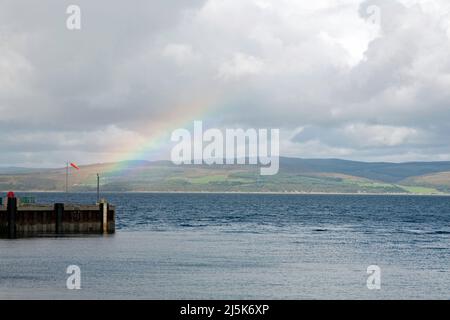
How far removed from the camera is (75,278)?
5928 cm

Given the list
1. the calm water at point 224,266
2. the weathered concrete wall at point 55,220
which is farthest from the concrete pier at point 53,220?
the calm water at point 224,266

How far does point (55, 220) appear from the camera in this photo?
97.8m

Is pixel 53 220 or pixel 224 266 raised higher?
pixel 53 220

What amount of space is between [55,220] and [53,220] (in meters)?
0.24

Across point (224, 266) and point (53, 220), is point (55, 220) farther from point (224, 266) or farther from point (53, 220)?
point (224, 266)

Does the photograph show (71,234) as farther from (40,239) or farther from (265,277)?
(265,277)

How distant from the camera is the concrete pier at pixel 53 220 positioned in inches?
3716

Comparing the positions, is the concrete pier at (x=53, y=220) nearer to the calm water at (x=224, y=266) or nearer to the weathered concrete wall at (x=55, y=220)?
the weathered concrete wall at (x=55, y=220)

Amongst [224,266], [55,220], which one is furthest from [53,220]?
[224,266]

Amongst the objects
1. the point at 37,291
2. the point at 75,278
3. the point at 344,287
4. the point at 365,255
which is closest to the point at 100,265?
the point at 75,278

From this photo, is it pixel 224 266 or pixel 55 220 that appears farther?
pixel 55 220
